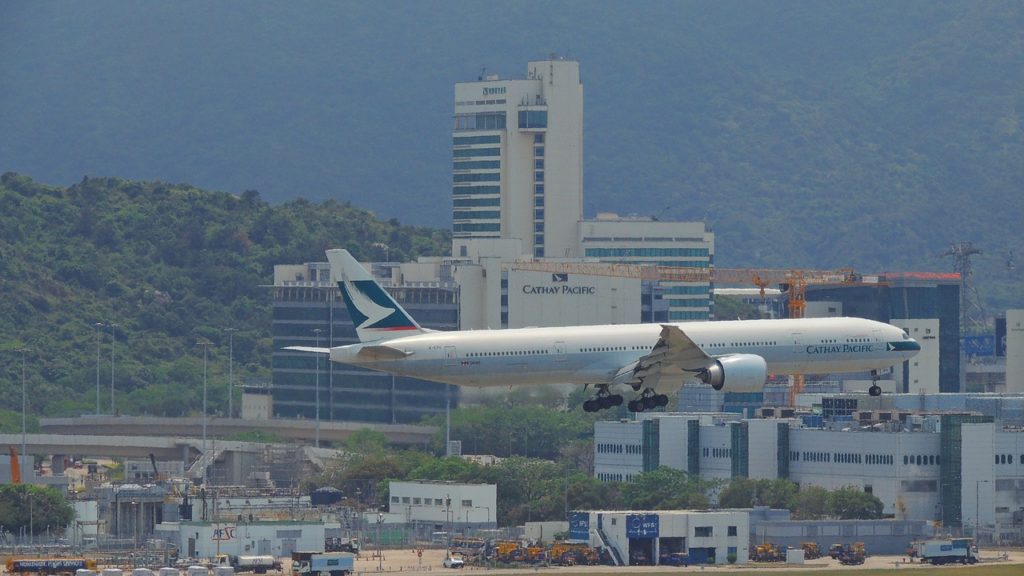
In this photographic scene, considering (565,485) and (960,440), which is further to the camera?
(565,485)

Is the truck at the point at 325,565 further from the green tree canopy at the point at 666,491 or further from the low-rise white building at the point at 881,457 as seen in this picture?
the low-rise white building at the point at 881,457

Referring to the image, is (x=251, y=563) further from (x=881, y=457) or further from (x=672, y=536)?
(x=881, y=457)

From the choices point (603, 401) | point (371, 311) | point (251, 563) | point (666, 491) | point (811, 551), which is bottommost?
point (251, 563)

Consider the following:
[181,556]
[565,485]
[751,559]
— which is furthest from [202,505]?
[751,559]

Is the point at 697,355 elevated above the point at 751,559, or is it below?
above

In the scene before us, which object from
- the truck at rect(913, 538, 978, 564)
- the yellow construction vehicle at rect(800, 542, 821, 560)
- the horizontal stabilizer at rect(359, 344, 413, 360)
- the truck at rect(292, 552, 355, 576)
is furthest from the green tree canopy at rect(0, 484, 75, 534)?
the truck at rect(913, 538, 978, 564)

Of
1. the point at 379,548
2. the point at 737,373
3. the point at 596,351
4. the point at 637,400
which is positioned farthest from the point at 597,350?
the point at 379,548

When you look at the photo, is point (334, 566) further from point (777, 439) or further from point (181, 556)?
point (777, 439)

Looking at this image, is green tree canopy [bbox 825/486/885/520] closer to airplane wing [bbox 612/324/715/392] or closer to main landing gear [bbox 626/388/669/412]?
main landing gear [bbox 626/388/669/412]
